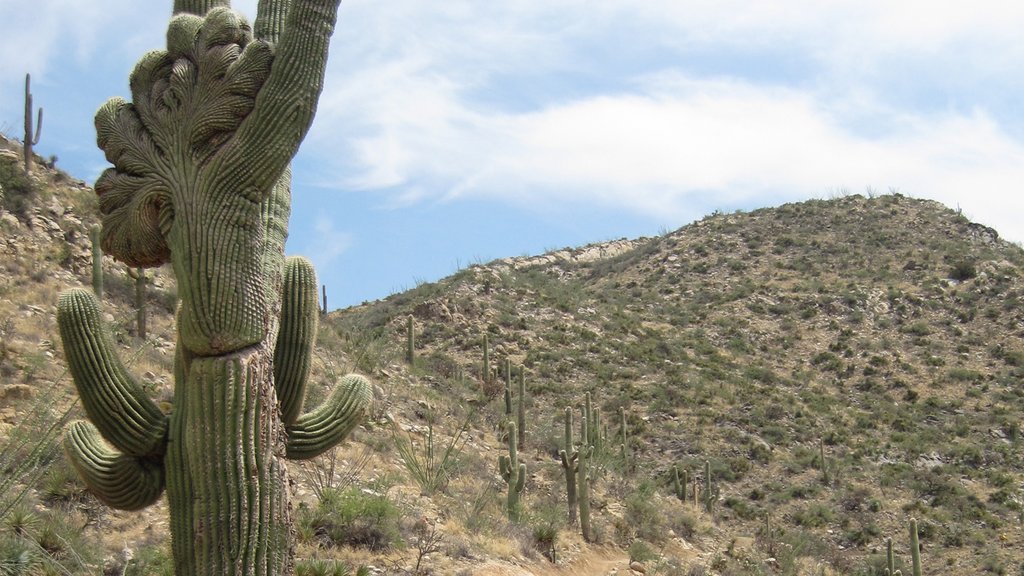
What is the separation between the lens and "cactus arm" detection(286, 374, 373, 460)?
21.3ft

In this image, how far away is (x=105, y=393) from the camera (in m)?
5.95

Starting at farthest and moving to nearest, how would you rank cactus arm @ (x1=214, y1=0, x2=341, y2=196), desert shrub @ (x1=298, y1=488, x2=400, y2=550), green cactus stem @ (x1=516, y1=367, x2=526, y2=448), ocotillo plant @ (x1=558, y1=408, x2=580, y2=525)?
green cactus stem @ (x1=516, y1=367, x2=526, y2=448) < ocotillo plant @ (x1=558, y1=408, x2=580, y2=525) < desert shrub @ (x1=298, y1=488, x2=400, y2=550) < cactus arm @ (x1=214, y1=0, x2=341, y2=196)

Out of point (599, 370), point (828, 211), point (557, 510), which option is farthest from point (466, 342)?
point (828, 211)

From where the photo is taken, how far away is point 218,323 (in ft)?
18.5

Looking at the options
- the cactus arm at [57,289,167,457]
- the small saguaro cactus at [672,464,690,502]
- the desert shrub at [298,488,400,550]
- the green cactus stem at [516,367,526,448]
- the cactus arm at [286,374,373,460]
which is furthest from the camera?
the small saguaro cactus at [672,464,690,502]

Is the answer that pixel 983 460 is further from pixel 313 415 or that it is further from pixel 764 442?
pixel 313 415

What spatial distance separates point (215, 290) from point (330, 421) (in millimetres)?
1401

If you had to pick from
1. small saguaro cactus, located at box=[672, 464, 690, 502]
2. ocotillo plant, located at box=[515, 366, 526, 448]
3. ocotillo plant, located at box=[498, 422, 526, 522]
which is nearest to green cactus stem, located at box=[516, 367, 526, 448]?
ocotillo plant, located at box=[515, 366, 526, 448]

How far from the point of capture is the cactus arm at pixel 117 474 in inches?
235

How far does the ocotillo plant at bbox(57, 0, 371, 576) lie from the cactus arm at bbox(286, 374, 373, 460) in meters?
0.01

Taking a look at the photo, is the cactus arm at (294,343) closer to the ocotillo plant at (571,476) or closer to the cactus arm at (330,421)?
the cactus arm at (330,421)

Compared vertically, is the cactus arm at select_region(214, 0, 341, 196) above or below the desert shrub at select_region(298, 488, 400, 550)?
above

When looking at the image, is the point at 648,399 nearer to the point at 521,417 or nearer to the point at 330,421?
the point at 521,417

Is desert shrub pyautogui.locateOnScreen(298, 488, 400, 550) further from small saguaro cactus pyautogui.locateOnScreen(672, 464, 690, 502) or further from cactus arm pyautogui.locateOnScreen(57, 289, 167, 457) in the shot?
small saguaro cactus pyautogui.locateOnScreen(672, 464, 690, 502)
